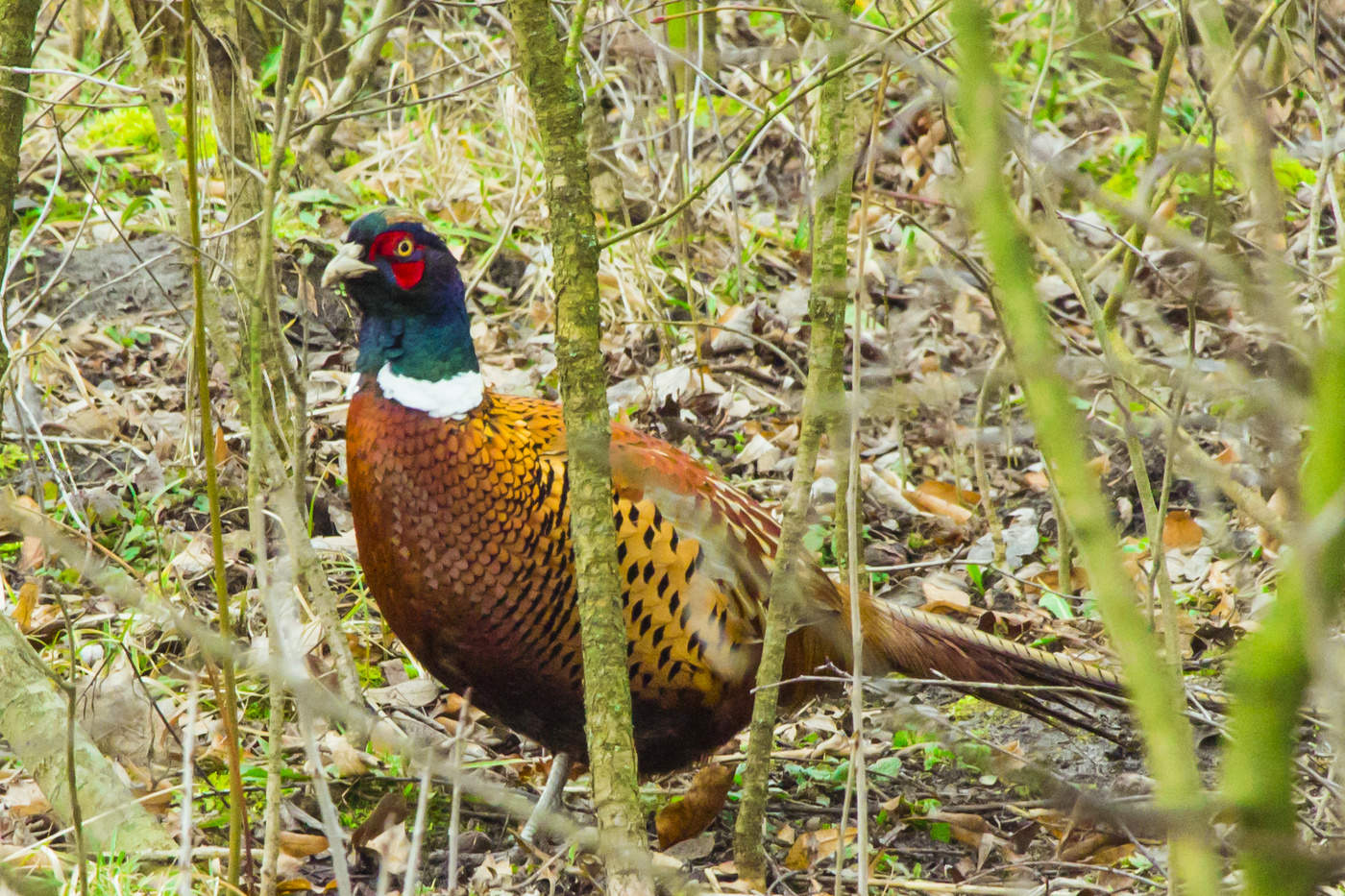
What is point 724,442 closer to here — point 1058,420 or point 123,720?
point 123,720

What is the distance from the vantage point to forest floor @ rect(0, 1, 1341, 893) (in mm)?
3270

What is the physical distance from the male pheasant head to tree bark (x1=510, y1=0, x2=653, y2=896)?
110cm

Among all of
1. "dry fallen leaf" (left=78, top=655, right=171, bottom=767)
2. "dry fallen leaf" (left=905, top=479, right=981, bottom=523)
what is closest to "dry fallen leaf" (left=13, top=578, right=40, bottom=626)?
"dry fallen leaf" (left=78, top=655, right=171, bottom=767)

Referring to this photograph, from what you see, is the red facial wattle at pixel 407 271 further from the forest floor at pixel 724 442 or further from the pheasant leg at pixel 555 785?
the pheasant leg at pixel 555 785

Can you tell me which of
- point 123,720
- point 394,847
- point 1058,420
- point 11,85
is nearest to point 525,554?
point 394,847

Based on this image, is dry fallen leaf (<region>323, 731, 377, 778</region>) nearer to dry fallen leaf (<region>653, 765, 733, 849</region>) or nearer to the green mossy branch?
dry fallen leaf (<region>653, 765, 733, 849</region>)

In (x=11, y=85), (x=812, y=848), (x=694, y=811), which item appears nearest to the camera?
(x=11, y=85)

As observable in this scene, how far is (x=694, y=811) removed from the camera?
3.52 m

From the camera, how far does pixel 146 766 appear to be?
3502 mm

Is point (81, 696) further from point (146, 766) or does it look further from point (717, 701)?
point (717, 701)

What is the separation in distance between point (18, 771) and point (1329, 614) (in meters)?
3.25

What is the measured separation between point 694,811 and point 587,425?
156cm

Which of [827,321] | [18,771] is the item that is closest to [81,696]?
[18,771]

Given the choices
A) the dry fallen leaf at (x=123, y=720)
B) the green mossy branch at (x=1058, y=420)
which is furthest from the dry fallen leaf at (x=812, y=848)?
the green mossy branch at (x=1058, y=420)
